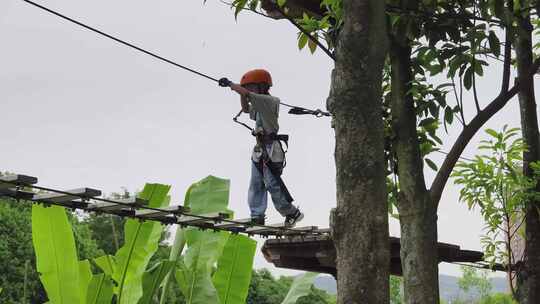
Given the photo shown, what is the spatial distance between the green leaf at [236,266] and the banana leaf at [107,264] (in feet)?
2.67

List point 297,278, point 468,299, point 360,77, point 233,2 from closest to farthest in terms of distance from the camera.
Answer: point 360,77 < point 233,2 < point 297,278 < point 468,299

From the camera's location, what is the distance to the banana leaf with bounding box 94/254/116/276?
6.09m

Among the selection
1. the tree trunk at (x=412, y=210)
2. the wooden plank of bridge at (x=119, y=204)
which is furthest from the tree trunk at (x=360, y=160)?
the wooden plank of bridge at (x=119, y=204)

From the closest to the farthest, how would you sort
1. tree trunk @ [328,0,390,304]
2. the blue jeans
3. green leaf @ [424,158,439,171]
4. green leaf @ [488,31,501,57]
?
tree trunk @ [328,0,390,304]
green leaf @ [488,31,501,57]
green leaf @ [424,158,439,171]
the blue jeans

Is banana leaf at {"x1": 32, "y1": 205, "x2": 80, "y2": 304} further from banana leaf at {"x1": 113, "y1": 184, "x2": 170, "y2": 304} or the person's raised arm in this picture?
the person's raised arm

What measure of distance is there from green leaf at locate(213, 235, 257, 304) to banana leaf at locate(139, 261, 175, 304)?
537 mm

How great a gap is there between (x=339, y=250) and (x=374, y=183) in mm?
357

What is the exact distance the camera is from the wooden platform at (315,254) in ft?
22.9

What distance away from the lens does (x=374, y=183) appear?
4086mm

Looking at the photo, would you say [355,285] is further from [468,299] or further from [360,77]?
[468,299]

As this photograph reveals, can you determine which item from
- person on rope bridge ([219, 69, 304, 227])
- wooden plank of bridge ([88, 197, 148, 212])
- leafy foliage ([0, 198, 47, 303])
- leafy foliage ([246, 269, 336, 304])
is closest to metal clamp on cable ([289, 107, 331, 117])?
person on rope bridge ([219, 69, 304, 227])

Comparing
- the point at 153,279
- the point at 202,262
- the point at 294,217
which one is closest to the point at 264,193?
the point at 294,217

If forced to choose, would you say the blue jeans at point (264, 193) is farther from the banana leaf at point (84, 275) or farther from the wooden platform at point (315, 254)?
Result: the banana leaf at point (84, 275)

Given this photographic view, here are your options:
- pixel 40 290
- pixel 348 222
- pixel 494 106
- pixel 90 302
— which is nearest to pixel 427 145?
pixel 494 106
